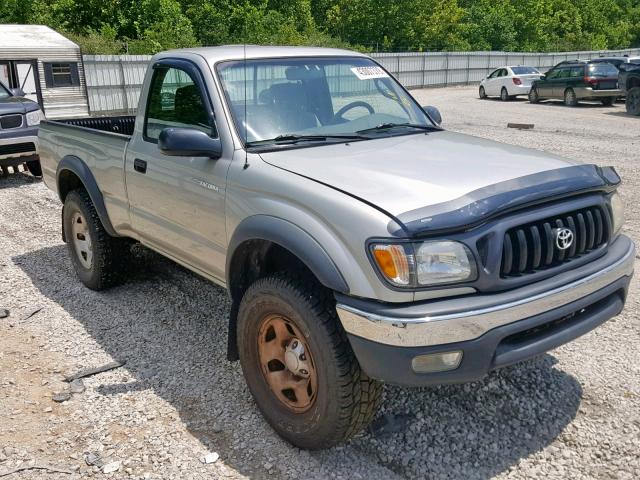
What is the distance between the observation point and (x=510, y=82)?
1047 inches

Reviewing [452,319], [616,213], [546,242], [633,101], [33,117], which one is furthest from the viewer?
[633,101]

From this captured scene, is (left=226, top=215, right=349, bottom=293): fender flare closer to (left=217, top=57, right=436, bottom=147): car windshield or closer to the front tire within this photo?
the front tire

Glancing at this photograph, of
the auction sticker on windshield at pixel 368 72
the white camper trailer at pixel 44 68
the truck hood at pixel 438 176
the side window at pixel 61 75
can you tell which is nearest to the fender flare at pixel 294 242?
the truck hood at pixel 438 176

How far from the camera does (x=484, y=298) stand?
2770 mm

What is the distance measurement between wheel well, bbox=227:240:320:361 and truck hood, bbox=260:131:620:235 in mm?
425

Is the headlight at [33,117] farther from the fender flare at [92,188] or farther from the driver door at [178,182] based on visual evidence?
the driver door at [178,182]

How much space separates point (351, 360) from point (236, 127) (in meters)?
1.52

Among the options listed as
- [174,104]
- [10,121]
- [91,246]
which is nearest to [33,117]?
[10,121]

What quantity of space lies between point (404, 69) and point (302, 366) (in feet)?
108

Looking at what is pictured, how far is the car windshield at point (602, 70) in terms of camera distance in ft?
72.5

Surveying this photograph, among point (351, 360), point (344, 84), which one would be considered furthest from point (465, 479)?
point (344, 84)

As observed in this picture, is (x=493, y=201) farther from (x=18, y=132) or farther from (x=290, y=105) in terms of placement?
(x=18, y=132)

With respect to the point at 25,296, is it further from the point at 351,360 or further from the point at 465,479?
the point at 465,479

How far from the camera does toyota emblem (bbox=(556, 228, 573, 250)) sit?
9.78ft
